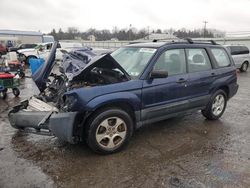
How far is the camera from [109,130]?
416cm

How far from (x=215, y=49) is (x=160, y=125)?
213 centimetres

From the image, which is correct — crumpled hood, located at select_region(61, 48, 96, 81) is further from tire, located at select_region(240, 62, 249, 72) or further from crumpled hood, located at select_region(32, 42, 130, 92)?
tire, located at select_region(240, 62, 249, 72)

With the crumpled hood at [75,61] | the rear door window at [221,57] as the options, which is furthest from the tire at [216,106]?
the crumpled hood at [75,61]

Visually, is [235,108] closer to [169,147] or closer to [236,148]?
[236,148]

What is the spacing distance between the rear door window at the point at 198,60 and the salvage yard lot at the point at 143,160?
1.27 m

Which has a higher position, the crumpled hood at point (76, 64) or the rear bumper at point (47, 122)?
the crumpled hood at point (76, 64)

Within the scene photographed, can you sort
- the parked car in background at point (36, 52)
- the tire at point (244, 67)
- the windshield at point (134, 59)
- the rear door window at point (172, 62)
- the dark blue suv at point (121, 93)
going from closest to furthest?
the dark blue suv at point (121, 93) < the windshield at point (134, 59) < the rear door window at point (172, 62) < the tire at point (244, 67) < the parked car in background at point (36, 52)

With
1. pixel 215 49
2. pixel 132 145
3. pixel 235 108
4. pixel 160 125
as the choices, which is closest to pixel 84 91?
pixel 132 145

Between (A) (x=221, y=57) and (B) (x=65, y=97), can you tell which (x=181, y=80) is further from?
(B) (x=65, y=97)

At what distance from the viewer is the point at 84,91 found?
12.7 ft

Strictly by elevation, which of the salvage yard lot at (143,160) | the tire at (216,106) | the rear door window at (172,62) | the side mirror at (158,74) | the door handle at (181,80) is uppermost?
the rear door window at (172,62)

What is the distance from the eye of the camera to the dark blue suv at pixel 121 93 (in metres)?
3.95

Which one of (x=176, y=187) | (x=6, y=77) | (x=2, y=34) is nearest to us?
(x=176, y=187)

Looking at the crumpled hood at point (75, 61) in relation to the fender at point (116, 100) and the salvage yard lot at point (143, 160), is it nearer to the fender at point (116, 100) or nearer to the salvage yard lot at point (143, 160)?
the fender at point (116, 100)
